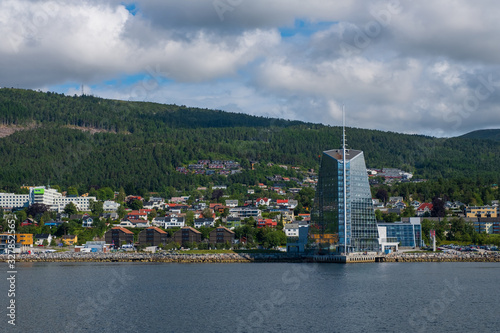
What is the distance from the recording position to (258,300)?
6103 cm

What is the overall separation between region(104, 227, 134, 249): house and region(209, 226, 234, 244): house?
17.3 m

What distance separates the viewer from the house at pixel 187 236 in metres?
138

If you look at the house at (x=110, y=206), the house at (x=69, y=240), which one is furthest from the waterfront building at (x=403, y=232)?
the house at (x=110, y=206)

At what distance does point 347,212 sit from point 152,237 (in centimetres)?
4478

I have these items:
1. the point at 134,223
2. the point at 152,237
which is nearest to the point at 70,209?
the point at 134,223

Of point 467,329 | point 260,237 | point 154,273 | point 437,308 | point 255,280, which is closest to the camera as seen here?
point 467,329

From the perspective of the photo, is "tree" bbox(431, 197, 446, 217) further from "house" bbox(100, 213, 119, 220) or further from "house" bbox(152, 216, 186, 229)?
"house" bbox(100, 213, 119, 220)

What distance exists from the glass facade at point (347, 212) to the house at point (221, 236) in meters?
23.5

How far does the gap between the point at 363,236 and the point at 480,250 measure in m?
23.7

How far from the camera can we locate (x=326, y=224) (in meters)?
115

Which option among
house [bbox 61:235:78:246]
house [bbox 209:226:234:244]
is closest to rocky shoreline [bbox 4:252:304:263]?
house [bbox 209:226:234:244]

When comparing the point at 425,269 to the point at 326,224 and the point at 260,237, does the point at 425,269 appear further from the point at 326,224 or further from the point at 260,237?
the point at 260,237

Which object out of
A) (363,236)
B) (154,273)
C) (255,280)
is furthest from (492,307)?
(363,236)

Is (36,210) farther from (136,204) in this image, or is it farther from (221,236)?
(221,236)
